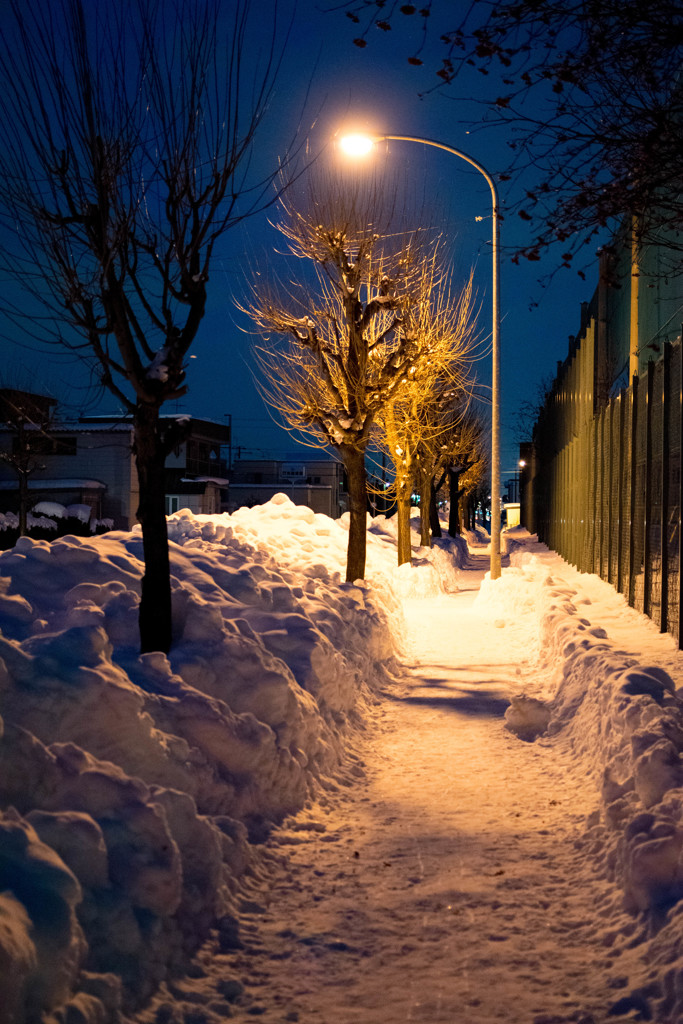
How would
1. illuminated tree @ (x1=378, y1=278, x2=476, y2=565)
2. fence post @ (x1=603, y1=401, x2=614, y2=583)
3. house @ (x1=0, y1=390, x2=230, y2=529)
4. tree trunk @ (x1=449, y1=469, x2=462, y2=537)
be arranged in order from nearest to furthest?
1. fence post @ (x1=603, y1=401, x2=614, y2=583)
2. illuminated tree @ (x1=378, y1=278, x2=476, y2=565)
3. tree trunk @ (x1=449, y1=469, x2=462, y2=537)
4. house @ (x1=0, y1=390, x2=230, y2=529)

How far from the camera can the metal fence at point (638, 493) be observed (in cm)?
1084

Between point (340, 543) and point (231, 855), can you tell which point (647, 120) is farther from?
point (340, 543)

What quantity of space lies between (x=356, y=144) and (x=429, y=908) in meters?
11.5

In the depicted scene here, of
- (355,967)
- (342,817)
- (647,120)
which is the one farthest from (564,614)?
(355,967)

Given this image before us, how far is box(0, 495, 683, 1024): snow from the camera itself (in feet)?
11.6

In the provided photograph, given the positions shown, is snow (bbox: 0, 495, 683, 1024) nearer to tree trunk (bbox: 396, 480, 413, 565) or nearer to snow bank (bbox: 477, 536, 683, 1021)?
snow bank (bbox: 477, 536, 683, 1021)

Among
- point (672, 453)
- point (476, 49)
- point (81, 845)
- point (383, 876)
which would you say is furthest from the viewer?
point (672, 453)

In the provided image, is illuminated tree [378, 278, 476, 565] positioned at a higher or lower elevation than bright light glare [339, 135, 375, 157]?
lower

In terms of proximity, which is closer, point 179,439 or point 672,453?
point 179,439

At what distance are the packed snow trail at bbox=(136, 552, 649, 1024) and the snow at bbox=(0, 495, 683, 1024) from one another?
2 cm

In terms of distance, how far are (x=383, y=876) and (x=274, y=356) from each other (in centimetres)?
1249

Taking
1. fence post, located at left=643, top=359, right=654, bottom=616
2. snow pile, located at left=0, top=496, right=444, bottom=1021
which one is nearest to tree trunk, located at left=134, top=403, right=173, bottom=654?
snow pile, located at left=0, top=496, right=444, bottom=1021

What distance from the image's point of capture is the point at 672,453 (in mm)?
10867

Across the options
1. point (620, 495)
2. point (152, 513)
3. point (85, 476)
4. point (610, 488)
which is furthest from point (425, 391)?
point (85, 476)
